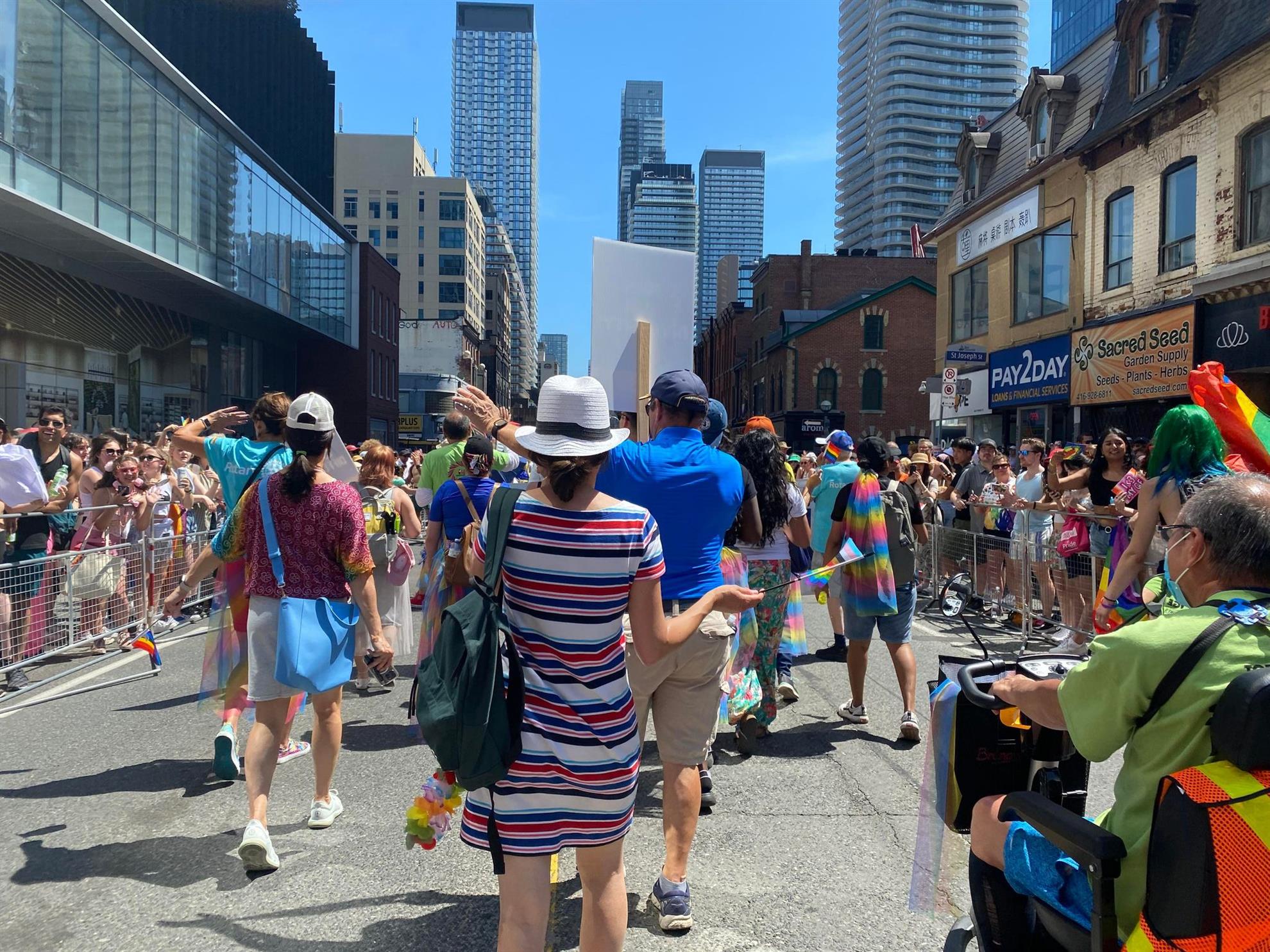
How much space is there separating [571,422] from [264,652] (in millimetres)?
2118

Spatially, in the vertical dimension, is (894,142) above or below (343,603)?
above

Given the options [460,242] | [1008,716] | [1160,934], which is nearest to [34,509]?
[1008,716]

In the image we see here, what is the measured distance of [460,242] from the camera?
9994 centimetres

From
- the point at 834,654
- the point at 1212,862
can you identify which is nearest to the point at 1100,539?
the point at 834,654

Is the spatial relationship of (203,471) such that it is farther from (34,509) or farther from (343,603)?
(343,603)

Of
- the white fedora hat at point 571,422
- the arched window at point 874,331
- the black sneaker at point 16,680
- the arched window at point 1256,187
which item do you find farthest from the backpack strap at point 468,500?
the arched window at point 874,331

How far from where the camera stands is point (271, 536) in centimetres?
402

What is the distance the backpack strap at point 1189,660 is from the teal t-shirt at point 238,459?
158 inches

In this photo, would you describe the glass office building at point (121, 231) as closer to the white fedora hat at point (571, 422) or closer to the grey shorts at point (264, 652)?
the grey shorts at point (264, 652)

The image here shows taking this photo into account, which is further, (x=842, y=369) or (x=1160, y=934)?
(x=842, y=369)

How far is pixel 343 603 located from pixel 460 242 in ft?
330

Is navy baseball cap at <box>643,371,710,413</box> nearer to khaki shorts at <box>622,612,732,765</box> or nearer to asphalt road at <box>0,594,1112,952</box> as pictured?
khaki shorts at <box>622,612,732,765</box>

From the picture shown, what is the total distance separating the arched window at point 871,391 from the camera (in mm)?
48562

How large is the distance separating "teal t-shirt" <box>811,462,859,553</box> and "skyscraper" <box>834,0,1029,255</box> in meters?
138
